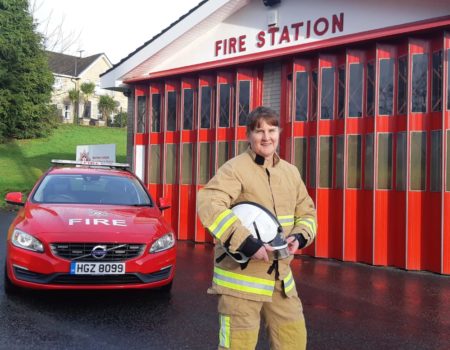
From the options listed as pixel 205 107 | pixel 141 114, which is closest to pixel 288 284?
pixel 205 107

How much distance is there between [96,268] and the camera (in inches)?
203

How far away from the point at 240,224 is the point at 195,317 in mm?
2751

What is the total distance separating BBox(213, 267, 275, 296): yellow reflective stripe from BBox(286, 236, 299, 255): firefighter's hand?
0.22m

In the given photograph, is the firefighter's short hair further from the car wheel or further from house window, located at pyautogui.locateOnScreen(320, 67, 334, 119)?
house window, located at pyautogui.locateOnScreen(320, 67, 334, 119)

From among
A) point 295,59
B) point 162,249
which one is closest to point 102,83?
point 295,59

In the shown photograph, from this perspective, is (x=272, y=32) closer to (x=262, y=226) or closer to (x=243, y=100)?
(x=243, y=100)

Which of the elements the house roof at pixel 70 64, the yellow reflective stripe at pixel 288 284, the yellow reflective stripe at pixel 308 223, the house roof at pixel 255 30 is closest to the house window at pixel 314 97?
the house roof at pixel 255 30

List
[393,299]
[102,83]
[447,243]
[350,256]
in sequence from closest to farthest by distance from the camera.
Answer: [393,299] < [447,243] < [350,256] < [102,83]

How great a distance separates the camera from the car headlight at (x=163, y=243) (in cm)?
550

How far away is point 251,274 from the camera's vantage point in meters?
2.80

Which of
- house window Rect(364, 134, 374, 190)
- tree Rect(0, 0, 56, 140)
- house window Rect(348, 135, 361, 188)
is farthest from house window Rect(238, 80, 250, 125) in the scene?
tree Rect(0, 0, 56, 140)

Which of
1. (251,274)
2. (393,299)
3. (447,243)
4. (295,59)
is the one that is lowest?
(393,299)

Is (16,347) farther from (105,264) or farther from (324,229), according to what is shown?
(324,229)

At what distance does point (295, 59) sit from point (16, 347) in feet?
24.1
